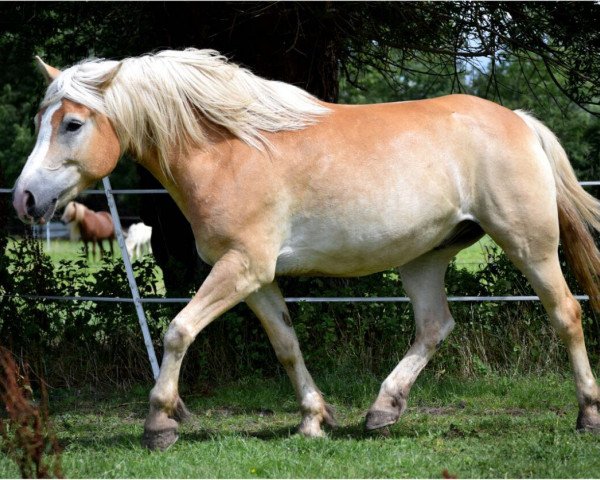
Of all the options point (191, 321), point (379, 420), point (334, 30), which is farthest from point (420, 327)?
point (334, 30)

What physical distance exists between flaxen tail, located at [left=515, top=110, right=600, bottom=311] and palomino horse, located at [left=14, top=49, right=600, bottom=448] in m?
0.14

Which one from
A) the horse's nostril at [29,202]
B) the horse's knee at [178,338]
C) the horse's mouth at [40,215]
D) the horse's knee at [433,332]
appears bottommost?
the horse's knee at [433,332]

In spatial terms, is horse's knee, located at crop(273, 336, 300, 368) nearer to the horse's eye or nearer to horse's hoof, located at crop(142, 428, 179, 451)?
horse's hoof, located at crop(142, 428, 179, 451)

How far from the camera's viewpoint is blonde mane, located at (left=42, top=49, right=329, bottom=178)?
4.98m

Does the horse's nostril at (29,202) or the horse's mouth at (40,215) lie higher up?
the horse's nostril at (29,202)

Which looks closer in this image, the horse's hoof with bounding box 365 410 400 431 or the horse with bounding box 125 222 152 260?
the horse's hoof with bounding box 365 410 400 431

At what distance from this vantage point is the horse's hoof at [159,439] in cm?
491

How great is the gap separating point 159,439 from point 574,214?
120 inches

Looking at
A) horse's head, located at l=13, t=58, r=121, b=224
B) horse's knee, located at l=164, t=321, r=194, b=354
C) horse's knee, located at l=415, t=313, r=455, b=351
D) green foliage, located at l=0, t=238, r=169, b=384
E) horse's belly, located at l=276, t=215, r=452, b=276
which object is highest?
horse's head, located at l=13, t=58, r=121, b=224

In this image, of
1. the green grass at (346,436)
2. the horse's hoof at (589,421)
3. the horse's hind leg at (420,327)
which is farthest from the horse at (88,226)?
the horse's hoof at (589,421)

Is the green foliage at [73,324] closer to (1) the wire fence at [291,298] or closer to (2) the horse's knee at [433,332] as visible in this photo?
(1) the wire fence at [291,298]

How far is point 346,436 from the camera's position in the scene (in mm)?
5410

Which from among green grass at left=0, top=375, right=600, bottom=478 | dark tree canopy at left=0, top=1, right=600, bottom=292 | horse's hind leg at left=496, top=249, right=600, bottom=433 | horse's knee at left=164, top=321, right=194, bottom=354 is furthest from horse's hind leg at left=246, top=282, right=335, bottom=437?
dark tree canopy at left=0, top=1, right=600, bottom=292

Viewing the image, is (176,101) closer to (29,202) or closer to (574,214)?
(29,202)
